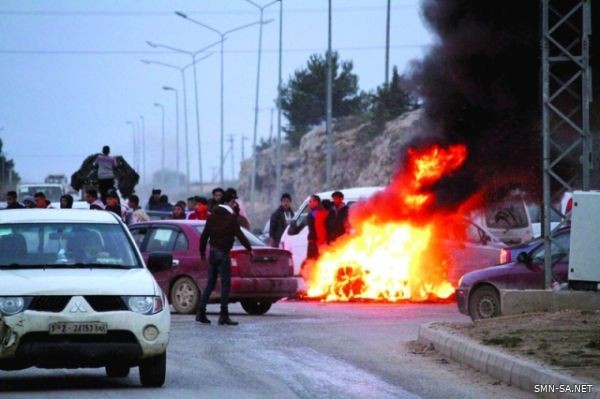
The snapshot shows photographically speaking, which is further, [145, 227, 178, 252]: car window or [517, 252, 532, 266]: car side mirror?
[145, 227, 178, 252]: car window

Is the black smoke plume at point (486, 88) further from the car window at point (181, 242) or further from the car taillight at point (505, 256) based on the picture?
the car window at point (181, 242)

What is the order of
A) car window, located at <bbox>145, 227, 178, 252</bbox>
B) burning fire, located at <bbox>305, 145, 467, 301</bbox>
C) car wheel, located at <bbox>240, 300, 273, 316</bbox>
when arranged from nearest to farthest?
car wheel, located at <bbox>240, 300, 273, 316</bbox>
car window, located at <bbox>145, 227, 178, 252</bbox>
burning fire, located at <bbox>305, 145, 467, 301</bbox>

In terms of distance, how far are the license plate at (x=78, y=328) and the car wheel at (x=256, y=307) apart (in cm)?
1117

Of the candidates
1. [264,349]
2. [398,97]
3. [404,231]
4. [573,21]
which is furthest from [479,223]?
[398,97]

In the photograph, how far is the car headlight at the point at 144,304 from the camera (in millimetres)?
12445

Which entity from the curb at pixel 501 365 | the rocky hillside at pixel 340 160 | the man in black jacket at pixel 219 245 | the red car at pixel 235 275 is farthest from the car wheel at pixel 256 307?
the rocky hillside at pixel 340 160

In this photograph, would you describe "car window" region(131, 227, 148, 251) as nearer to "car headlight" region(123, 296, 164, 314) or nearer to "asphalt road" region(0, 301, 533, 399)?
"asphalt road" region(0, 301, 533, 399)

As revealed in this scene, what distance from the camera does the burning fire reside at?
27.3 metres

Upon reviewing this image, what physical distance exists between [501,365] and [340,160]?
72452mm

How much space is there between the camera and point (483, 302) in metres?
21.5

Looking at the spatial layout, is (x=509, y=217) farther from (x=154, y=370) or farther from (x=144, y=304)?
(x=144, y=304)

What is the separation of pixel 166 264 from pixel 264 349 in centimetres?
358

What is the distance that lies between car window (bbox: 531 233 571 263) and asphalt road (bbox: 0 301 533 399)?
7.07 feet

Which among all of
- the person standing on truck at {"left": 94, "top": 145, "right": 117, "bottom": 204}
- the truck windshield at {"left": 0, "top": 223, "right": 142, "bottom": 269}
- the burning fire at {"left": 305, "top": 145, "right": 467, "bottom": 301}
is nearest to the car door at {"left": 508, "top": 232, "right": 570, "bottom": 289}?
the burning fire at {"left": 305, "top": 145, "right": 467, "bottom": 301}
